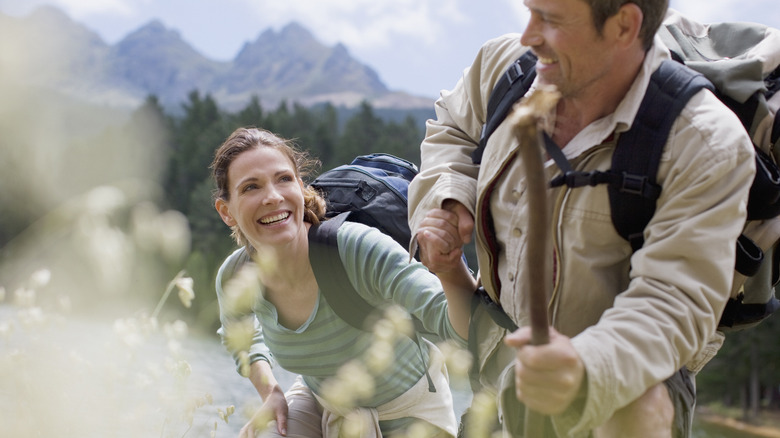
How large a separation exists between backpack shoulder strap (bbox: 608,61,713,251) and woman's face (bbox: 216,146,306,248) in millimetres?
1988

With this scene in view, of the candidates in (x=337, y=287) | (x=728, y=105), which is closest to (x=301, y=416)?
(x=337, y=287)

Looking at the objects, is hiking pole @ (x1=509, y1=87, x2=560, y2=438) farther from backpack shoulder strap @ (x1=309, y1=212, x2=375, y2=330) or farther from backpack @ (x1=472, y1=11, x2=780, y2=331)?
backpack shoulder strap @ (x1=309, y1=212, x2=375, y2=330)

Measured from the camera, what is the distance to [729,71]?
85.8 inches

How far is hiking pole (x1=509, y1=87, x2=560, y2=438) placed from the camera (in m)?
1.20

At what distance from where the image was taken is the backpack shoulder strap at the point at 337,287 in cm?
351

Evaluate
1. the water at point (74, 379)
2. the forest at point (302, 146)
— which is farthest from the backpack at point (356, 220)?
the forest at point (302, 146)

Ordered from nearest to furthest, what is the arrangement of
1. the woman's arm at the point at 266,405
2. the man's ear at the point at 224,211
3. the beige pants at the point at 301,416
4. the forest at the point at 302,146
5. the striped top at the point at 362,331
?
the striped top at the point at 362,331 < the woman's arm at the point at 266,405 < the beige pants at the point at 301,416 < the man's ear at the point at 224,211 < the forest at the point at 302,146

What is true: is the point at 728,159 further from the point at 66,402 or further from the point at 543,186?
the point at 66,402

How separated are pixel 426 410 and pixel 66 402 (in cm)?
201

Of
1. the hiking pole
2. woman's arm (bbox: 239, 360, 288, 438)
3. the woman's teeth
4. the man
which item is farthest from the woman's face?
the hiking pole

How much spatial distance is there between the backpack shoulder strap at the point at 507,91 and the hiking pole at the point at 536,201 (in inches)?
42.1

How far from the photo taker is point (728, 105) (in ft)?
Answer: 7.15

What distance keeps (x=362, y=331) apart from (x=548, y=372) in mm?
2032

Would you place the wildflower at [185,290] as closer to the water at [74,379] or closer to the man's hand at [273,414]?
the water at [74,379]
